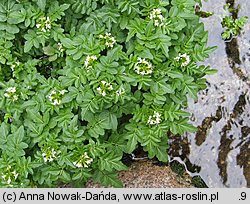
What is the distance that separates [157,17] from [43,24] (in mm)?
686

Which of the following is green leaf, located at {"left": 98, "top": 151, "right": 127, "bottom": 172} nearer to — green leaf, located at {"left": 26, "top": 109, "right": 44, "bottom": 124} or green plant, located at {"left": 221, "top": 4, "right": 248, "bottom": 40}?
green leaf, located at {"left": 26, "top": 109, "right": 44, "bottom": 124}

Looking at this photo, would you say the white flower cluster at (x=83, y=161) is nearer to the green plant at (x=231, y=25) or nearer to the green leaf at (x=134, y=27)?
the green leaf at (x=134, y=27)

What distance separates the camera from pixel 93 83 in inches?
108

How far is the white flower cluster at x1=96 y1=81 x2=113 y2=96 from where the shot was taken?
2.74 m

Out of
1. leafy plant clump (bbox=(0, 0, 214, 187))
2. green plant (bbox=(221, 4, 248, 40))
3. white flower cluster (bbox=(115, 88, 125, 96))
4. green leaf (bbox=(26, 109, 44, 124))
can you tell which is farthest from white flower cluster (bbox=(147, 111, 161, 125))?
green plant (bbox=(221, 4, 248, 40))

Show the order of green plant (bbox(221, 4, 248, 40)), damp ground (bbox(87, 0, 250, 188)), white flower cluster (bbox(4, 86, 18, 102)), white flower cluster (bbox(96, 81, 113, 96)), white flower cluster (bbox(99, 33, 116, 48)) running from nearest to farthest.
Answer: white flower cluster (bbox(96, 81, 113, 96)) → white flower cluster (bbox(99, 33, 116, 48)) → white flower cluster (bbox(4, 86, 18, 102)) → damp ground (bbox(87, 0, 250, 188)) → green plant (bbox(221, 4, 248, 40))

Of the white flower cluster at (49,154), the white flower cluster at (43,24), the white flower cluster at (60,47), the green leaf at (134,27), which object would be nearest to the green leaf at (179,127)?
the green leaf at (134,27)

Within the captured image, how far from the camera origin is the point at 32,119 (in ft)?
9.75

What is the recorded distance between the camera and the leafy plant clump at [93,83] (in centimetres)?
281

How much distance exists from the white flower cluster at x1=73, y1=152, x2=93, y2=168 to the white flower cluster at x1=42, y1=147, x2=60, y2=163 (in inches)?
5.1

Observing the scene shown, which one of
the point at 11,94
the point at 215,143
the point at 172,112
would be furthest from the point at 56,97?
the point at 215,143

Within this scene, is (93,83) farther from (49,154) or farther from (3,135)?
(3,135)

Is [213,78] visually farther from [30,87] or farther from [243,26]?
[30,87]
